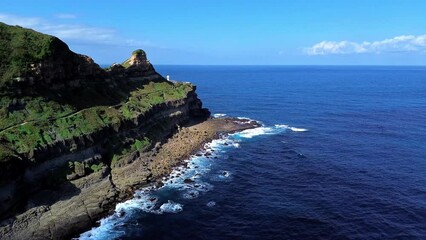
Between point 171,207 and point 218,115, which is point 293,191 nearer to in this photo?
point 171,207

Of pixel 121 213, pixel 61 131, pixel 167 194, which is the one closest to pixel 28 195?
pixel 121 213

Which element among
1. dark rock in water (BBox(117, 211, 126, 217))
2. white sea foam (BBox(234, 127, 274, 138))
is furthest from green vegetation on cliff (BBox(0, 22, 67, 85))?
white sea foam (BBox(234, 127, 274, 138))

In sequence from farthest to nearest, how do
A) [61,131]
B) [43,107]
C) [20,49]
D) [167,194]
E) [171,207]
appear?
[20,49] < [43,107] < [61,131] < [167,194] < [171,207]

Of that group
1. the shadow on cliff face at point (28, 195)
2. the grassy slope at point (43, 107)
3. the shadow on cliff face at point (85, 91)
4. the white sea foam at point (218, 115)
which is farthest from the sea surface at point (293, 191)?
the shadow on cliff face at point (85, 91)

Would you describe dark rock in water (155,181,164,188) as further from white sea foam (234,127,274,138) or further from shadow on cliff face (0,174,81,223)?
white sea foam (234,127,274,138)

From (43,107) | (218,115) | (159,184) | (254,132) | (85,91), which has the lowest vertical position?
(159,184)

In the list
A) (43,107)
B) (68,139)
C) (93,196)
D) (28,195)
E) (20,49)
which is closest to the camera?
(28,195)

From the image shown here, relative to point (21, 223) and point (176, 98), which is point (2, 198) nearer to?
point (21, 223)

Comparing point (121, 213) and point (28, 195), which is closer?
point (28, 195)
